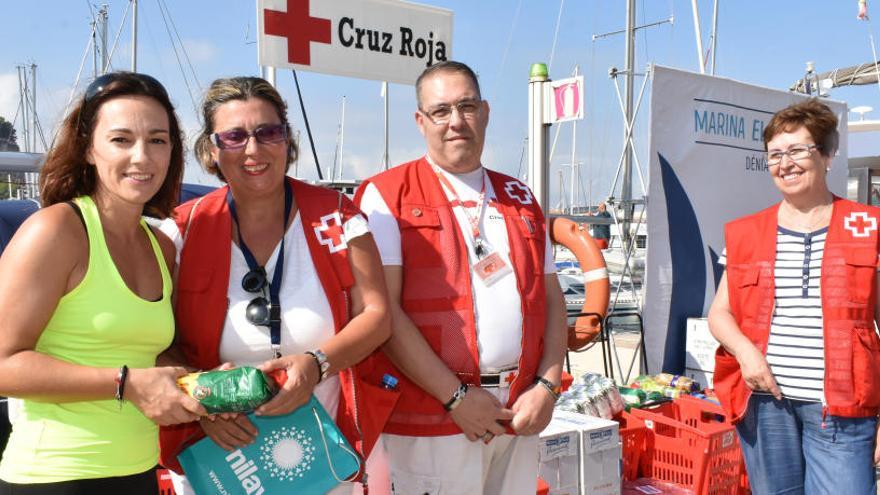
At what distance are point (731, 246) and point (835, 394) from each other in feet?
2.17

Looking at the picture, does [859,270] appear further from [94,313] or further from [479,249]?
[94,313]

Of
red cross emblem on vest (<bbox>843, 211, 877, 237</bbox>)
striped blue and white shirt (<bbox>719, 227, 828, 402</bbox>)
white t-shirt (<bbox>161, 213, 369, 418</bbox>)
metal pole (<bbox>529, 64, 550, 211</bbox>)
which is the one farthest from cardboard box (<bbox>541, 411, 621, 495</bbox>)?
white t-shirt (<bbox>161, 213, 369, 418</bbox>)

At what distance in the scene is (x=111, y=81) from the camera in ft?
6.03

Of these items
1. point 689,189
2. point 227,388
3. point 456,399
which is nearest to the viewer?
point 227,388

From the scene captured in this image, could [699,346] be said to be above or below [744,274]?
below

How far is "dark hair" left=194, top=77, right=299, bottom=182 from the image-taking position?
2.07 metres

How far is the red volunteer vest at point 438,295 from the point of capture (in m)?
2.37

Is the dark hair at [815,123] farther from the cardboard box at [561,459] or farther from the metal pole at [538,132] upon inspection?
the metal pole at [538,132]

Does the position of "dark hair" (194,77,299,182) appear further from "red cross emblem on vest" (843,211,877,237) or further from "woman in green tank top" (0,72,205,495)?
"red cross emblem on vest" (843,211,877,237)

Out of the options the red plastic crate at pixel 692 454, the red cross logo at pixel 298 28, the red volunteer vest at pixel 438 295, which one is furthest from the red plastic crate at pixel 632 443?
the red cross logo at pixel 298 28

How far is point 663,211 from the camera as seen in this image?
5.72 meters

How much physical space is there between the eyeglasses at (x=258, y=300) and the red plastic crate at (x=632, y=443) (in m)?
2.71

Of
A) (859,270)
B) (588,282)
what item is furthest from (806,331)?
(588,282)

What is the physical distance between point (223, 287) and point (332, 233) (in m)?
0.33
